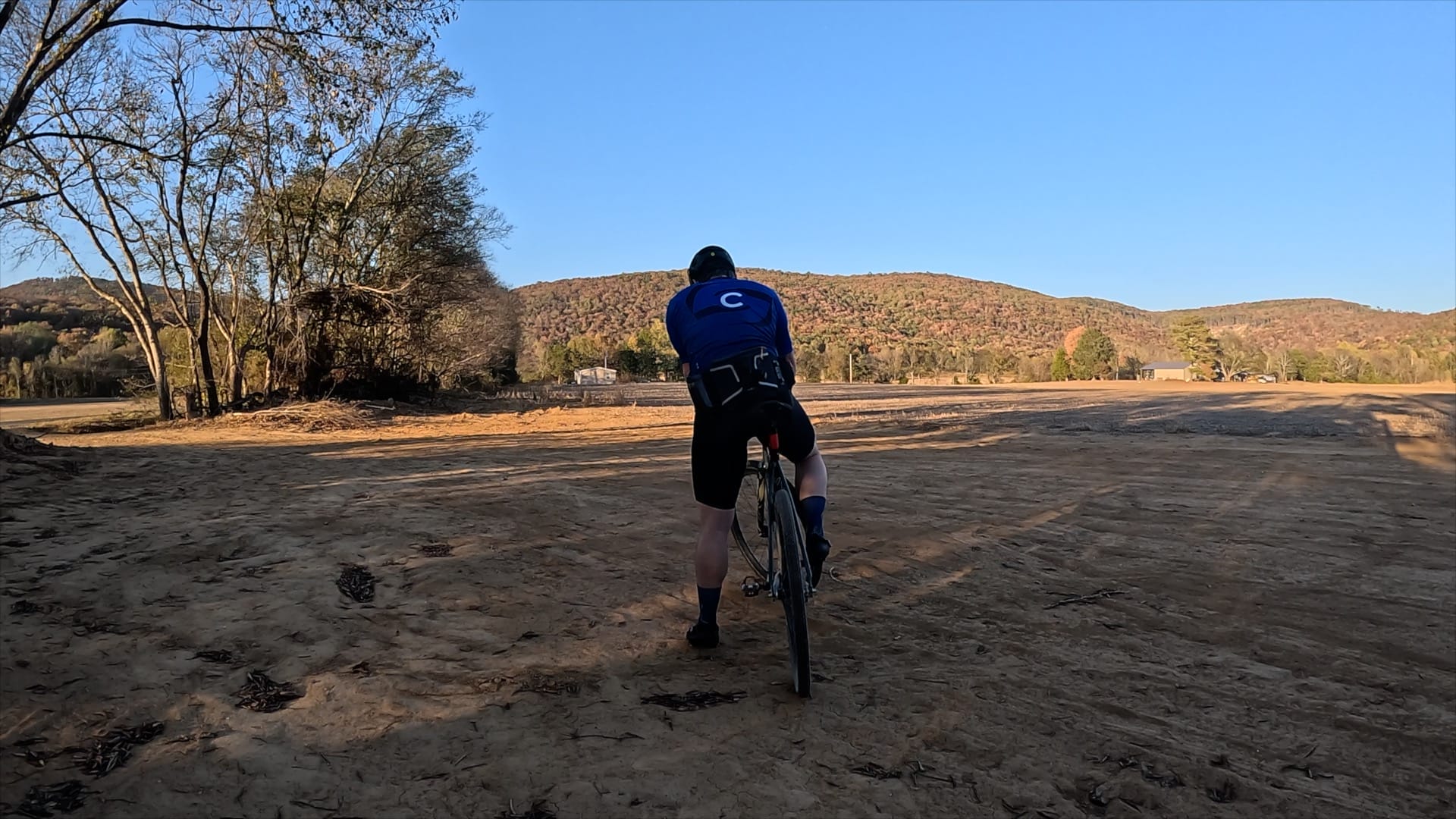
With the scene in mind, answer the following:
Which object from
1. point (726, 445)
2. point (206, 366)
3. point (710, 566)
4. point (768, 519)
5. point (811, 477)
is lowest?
point (710, 566)

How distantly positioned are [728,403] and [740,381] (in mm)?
93

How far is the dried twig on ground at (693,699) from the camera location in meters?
2.60

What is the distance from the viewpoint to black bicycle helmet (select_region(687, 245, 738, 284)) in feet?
11.1

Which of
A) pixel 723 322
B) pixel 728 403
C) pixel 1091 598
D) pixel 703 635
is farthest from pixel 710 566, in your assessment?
pixel 1091 598

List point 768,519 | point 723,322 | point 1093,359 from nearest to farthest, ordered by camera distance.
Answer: point 723,322 < point 768,519 < point 1093,359

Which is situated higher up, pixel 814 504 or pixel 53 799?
pixel 814 504

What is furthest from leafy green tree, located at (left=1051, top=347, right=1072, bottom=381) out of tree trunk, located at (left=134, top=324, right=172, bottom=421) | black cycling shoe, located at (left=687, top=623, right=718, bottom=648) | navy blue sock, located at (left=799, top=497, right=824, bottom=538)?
black cycling shoe, located at (left=687, top=623, right=718, bottom=648)

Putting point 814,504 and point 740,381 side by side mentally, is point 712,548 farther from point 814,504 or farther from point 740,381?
point 740,381

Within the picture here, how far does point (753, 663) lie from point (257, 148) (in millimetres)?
16453

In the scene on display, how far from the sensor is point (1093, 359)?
48125 millimetres

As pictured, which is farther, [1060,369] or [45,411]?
[1060,369]

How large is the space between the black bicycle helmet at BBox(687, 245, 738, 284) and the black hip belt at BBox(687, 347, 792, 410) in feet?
1.88

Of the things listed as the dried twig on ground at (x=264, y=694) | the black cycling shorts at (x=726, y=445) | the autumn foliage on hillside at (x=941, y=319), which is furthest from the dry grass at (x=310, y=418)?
the autumn foliage on hillside at (x=941, y=319)

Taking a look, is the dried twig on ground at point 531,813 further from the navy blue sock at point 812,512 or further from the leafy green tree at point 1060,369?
the leafy green tree at point 1060,369
